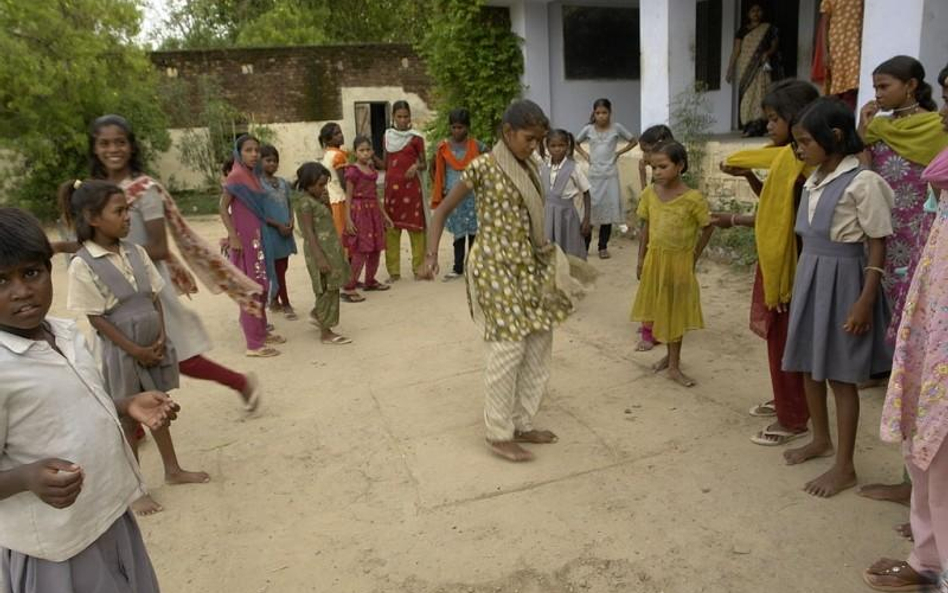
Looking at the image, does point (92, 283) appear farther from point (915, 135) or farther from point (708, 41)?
point (708, 41)

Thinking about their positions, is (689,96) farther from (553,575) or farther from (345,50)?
(345,50)

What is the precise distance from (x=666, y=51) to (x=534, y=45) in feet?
9.02

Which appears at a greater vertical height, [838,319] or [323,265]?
[838,319]

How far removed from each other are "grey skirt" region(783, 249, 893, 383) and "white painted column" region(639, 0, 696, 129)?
18.7 ft

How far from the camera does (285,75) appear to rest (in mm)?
17656

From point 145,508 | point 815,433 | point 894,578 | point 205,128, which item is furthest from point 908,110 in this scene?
point 205,128

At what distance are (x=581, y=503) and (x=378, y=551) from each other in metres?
0.86

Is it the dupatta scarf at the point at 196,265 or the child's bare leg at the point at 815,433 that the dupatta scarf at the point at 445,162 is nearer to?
the dupatta scarf at the point at 196,265

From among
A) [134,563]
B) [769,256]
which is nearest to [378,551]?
[134,563]

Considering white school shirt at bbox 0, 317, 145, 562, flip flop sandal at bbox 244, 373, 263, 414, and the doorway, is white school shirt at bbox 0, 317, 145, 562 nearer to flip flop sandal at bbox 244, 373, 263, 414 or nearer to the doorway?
flip flop sandal at bbox 244, 373, 263, 414

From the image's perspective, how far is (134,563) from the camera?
185cm

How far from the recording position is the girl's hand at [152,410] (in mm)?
1743

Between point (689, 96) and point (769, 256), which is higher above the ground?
point (689, 96)

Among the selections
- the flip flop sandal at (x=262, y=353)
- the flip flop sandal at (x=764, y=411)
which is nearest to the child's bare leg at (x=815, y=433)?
the flip flop sandal at (x=764, y=411)
